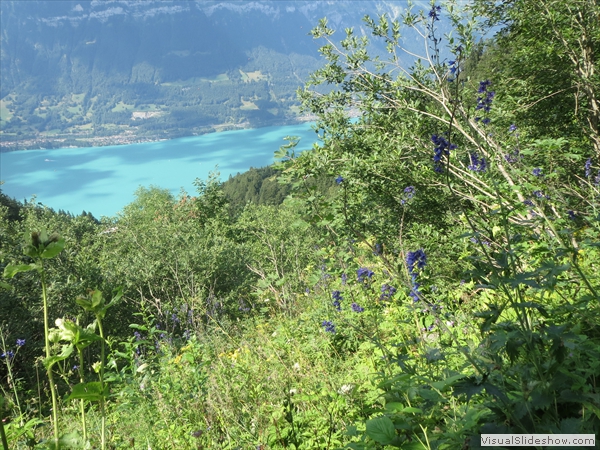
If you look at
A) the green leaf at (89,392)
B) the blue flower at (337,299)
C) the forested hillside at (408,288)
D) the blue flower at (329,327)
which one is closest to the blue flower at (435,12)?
the forested hillside at (408,288)

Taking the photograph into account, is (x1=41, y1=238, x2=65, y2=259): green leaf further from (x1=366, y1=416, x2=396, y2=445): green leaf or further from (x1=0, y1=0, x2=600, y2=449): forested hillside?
(x1=366, y1=416, x2=396, y2=445): green leaf

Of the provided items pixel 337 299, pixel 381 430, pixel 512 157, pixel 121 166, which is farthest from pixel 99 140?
pixel 381 430

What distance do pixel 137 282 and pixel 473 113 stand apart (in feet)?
39.1

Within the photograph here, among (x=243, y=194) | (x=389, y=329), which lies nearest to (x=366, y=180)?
(x=389, y=329)

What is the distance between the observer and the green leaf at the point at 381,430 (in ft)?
3.20

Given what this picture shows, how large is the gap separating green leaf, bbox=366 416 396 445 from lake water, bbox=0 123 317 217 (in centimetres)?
6823

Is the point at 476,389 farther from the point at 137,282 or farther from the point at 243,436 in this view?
the point at 137,282

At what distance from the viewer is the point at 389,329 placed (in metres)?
2.71

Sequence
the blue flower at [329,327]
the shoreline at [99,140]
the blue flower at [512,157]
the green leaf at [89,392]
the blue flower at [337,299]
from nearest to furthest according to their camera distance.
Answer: the green leaf at [89,392] → the blue flower at [512,157] → the blue flower at [329,327] → the blue flower at [337,299] → the shoreline at [99,140]

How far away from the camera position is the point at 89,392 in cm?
83

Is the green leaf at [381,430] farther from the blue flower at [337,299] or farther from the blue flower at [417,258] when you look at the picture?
the blue flower at [337,299]

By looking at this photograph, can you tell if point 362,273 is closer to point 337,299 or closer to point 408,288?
point 337,299

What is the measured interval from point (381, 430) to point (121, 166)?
128162mm

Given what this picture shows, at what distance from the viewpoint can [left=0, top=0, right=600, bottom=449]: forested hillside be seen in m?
0.98
